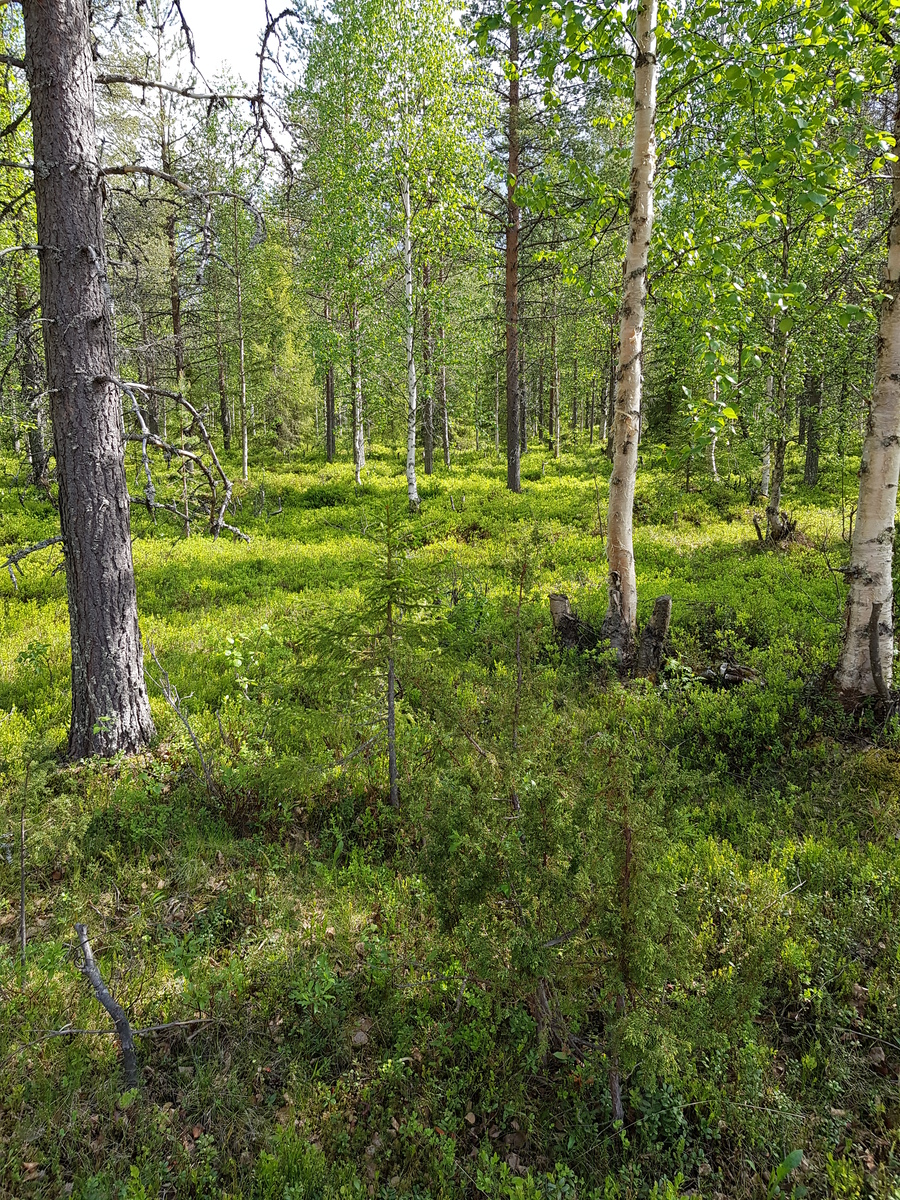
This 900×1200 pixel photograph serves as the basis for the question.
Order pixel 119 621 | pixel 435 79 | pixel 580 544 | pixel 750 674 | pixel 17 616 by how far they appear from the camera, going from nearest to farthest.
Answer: pixel 119 621, pixel 750 674, pixel 17 616, pixel 580 544, pixel 435 79

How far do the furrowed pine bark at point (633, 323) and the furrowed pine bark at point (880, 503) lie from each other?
2104 mm

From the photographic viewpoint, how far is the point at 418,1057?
3.14m

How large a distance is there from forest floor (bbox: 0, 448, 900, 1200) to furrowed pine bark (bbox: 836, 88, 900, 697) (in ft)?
1.95

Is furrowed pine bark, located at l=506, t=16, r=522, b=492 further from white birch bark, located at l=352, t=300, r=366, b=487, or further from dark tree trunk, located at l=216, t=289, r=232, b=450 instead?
dark tree trunk, located at l=216, t=289, r=232, b=450

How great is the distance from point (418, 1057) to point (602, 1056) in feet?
3.22

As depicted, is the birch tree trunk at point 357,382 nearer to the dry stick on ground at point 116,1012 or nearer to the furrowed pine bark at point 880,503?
the furrowed pine bark at point 880,503

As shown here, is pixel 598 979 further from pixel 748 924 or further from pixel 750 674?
pixel 750 674

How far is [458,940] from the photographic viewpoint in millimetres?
3412

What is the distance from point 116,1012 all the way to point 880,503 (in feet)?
21.6

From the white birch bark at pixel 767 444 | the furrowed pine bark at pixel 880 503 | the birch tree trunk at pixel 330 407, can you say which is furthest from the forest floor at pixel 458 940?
the birch tree trunk at pixel 330 407

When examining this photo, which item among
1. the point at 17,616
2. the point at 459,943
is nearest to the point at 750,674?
the point at 459,943

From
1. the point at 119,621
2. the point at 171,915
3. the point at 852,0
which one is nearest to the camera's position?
the point at 852,0

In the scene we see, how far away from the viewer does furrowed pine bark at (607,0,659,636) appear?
6.02 m

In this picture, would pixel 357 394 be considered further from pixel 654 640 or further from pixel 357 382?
pixel 654 640
